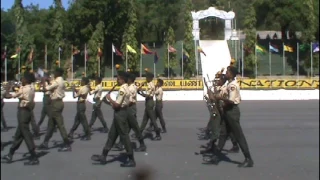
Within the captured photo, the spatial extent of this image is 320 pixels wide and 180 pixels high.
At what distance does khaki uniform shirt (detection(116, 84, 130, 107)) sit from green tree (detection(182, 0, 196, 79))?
131cm

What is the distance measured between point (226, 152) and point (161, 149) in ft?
3.81

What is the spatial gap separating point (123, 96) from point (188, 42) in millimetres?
6163

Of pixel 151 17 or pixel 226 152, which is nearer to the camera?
pixel 226 152

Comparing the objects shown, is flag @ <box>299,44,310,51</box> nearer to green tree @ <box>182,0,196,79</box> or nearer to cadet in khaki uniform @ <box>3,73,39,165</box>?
green tree @ <box>182,0,196,79</box>

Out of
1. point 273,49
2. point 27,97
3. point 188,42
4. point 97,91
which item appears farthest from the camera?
point 273,49

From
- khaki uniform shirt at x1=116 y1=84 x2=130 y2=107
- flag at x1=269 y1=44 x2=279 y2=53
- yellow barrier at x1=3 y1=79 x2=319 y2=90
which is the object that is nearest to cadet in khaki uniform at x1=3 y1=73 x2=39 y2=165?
khaki uniform shirt at x1=116 y1=84 x2=130 y2=107

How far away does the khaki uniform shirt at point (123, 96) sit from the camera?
6844 millimetres

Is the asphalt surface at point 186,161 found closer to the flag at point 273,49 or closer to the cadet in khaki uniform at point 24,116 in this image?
the cadet in khaki uniform at point 24,116

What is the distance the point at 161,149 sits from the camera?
9336 millimetres

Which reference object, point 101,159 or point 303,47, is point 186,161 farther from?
point 303,47

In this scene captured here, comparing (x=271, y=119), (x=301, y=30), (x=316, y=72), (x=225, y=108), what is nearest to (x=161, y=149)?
(x=225, y=108)

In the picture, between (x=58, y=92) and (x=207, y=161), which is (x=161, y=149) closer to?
(x=207, y=161)

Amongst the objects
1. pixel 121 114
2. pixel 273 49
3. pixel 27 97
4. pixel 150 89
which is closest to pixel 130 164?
pixel 121 114

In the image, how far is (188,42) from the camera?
1281cm
